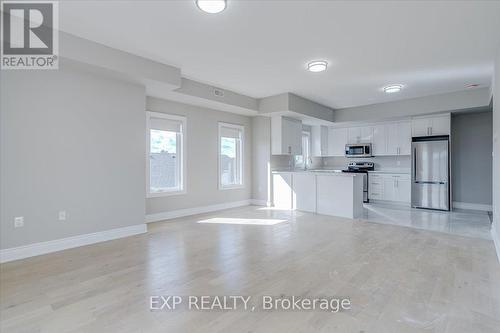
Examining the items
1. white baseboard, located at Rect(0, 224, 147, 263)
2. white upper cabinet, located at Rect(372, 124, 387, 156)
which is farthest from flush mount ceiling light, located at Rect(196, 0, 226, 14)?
white upper cabinet, located at Rect(372, 124, 387, 156)

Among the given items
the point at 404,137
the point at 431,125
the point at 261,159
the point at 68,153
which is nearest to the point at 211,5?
the point at 68,153

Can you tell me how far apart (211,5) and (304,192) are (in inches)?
187

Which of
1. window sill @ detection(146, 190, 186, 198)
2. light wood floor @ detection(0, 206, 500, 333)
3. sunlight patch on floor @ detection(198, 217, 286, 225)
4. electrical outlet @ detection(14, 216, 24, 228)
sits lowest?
light wood floor @ detection(0, 206, 500, 333)

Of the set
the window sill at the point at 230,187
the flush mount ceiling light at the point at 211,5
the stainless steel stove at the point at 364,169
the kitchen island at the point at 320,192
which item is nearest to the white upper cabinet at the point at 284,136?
the kitchen island at the point at 320,192

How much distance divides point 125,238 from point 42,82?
2.47m

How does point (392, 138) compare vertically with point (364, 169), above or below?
above

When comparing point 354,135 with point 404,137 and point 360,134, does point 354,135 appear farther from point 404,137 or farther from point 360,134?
point 404,137

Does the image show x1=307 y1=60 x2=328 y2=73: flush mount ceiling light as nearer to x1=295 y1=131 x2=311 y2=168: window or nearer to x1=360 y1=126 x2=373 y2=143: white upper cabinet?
x1=360 y1=126 x2=373 y2=143: white upper cabinet

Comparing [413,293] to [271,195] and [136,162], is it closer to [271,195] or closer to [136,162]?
[136,162]

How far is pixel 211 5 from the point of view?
103 inches

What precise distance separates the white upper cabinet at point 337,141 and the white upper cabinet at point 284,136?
81.2 inches

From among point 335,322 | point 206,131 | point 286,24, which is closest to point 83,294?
point 335,322

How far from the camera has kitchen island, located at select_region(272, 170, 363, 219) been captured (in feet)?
18.6

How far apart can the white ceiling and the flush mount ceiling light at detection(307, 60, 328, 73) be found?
0.12 meters
